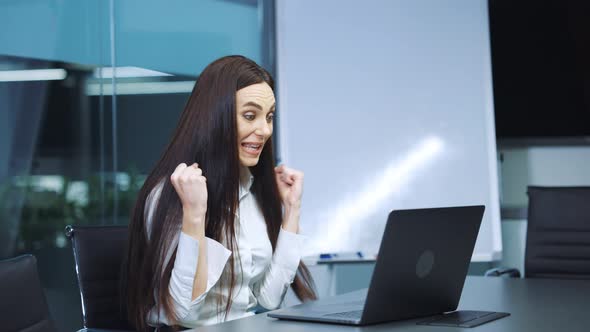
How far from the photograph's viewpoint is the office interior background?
10.0ft

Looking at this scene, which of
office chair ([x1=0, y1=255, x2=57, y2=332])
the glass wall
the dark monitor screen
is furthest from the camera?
the dark monitor screen

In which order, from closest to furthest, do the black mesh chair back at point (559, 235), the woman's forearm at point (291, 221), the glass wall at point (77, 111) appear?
the woman's forearm at point (291, 221) < the glass wall at point (77, 111) < the black mesh chair back at point (559, 235)

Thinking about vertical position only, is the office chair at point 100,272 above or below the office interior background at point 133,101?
below

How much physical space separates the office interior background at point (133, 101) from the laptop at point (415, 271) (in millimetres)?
1691

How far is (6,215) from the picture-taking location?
2.97 metres

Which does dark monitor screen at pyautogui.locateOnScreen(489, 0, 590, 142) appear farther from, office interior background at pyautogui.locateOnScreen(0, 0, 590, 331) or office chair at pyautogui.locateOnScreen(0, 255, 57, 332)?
office chair at pyautogui.locateOnScreen(0, 255, 57, 332)

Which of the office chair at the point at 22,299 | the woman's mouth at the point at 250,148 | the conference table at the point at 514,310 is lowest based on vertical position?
the conference table at the point at 514,310

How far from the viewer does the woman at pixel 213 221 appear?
1.97 meters

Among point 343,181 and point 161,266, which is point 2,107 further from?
point 343,181

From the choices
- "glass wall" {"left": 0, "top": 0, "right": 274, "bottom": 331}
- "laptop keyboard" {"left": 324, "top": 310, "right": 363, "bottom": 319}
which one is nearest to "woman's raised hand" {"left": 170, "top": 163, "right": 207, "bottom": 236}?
"laptop keyboard" {"left": 324, "top": 310, "right": 363, "bottom": 319}

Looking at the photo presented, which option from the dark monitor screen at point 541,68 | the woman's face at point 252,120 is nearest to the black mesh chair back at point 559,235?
the dark monitor screen at point 541,68

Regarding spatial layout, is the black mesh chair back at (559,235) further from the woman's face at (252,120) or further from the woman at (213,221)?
the woman's face at (252,120)

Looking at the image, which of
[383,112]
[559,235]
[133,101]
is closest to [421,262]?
[559,235]

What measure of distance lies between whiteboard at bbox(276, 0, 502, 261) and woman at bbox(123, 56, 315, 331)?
1.94 m
